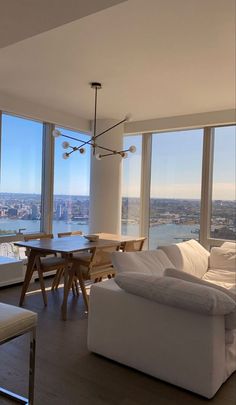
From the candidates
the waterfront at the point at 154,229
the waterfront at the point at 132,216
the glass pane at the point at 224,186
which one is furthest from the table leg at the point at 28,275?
the glass pane at the point at 224,186

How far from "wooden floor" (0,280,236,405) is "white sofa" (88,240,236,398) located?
67 mm

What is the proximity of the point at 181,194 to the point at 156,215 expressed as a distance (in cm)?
64

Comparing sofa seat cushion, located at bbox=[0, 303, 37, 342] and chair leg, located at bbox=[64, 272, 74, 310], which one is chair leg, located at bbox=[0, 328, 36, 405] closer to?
sofa seat cushion, located at bbox=[0, 303, 37, 342]

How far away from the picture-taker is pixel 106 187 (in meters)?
5.98

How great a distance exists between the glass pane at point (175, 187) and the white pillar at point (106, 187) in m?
0.71

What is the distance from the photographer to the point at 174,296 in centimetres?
233

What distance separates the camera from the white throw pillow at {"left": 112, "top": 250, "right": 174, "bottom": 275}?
2.95 meters

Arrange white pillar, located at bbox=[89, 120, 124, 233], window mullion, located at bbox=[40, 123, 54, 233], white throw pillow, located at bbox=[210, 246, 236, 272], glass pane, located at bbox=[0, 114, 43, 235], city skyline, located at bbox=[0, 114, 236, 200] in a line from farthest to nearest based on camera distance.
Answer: white pillar, located at bbox=[89, 120, 124, 233] < window mullion, located at bbox=[40, 123, 54, 233] < city skyline, located at bbox=[0, 114, 236, 200] < glass pane, located at bbox=[0, 114, 43, 235] < white throw pillow, located at bbox=[210, 246, 236, 272]

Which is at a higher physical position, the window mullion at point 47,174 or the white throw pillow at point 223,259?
the window mullion at point 47,174

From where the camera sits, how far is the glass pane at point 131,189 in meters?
6.48

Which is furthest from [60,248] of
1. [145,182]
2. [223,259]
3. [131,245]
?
[145,182]

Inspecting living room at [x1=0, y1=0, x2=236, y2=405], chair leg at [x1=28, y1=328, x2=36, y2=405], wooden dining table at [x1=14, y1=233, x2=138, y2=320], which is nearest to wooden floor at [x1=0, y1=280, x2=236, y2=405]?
living room at [x1=0, y1=0, x2=236, y2=405]

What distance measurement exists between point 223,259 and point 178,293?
7.06 ft

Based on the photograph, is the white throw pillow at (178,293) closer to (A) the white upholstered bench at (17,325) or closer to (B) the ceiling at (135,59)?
(A) the white upholstered bench at (17,325)
